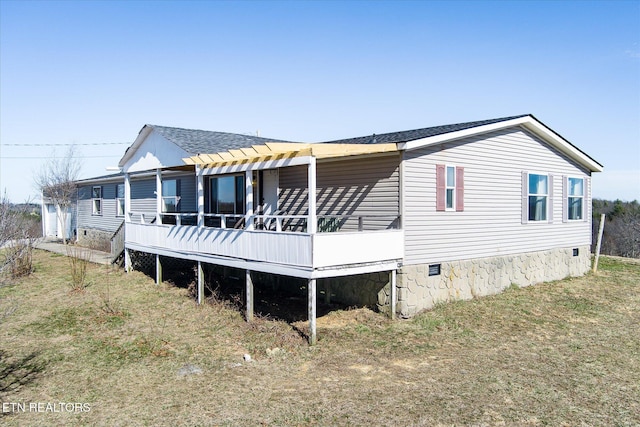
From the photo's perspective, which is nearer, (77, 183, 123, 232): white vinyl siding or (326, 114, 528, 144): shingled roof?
(326, 114, 528, 144): shingled roof

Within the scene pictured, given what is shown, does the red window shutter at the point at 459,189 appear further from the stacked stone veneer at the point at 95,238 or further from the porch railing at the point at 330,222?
the stacked stone veneer at the point at 95,238

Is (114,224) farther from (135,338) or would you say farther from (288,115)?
(135,338)

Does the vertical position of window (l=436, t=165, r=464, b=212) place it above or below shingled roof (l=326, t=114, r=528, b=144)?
below

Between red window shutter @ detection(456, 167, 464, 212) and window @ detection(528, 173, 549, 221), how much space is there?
12.0 feet

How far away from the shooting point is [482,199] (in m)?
13.5

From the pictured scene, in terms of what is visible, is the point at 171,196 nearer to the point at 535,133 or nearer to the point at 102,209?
the point at 102,209

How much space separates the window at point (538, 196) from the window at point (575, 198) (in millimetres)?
1658

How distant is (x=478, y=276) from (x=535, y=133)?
5406 mm

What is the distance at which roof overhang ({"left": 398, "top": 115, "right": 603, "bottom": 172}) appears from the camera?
11.4m

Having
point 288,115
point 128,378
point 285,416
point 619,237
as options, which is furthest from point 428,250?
point 619,237

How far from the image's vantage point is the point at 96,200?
26.0 meters

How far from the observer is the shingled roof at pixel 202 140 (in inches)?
642

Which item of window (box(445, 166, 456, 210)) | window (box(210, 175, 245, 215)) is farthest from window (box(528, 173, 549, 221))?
window (box(210, 175, 245, 215))

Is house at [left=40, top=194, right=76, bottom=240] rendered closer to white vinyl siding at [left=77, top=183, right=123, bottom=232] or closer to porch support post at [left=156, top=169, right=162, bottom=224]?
white vinyl siding at [left=77, top=183, right=123, bottom=232]
